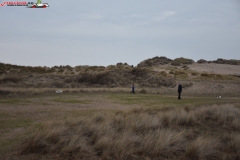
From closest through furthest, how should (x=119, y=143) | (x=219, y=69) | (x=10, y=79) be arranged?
(x=119, y=143) < (x=10, y=79) < (x=219, y=69)

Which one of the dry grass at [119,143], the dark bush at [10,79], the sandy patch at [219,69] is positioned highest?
the sandy patch at [219,69]

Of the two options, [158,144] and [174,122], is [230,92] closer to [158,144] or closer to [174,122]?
[174,122]

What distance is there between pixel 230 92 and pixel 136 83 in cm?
1965

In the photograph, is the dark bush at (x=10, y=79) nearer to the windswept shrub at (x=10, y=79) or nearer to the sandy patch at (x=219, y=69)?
the windswept shrub at (x=10, y=79)

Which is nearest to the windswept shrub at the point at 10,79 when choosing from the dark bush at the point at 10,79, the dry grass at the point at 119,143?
the dark bush at the point at 10,79

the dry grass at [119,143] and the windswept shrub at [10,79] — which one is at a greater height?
the windswept shrub at [10,79]

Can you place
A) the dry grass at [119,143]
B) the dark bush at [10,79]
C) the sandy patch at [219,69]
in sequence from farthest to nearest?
the sandy patch at [219,69] → the dark bush at [10,79] → the dry grass at [119,143]

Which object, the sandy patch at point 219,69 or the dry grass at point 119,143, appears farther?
the sandy patch at point 219,69

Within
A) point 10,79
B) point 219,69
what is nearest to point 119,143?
point 10,79

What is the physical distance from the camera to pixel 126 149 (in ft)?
26.4

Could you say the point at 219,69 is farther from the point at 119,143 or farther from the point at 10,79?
the point at 119,143

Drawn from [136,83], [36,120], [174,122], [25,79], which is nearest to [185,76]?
[136,83]

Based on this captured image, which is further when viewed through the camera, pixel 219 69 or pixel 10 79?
pixel 219 69

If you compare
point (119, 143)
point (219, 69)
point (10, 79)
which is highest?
point (219, 69)
